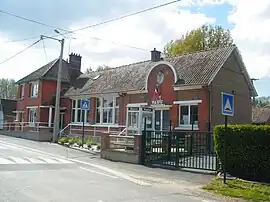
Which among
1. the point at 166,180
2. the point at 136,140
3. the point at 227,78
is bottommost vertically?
the point at 166,180

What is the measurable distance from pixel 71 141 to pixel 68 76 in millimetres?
15438

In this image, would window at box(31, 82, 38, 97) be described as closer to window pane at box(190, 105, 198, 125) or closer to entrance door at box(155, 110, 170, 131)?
entrance door at box(155, 110, 170, 131)

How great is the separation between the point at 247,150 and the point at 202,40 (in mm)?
38154

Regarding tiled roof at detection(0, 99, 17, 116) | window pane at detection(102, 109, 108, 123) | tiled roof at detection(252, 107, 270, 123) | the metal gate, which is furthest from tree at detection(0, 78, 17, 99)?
the metal gate

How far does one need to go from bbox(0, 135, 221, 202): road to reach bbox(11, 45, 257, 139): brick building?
9.98 meters

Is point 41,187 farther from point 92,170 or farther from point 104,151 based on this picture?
point 104,151

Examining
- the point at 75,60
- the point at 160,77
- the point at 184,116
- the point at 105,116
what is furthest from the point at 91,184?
the point at 75,60

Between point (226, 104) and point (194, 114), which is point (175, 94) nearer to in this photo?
point (194, 114)

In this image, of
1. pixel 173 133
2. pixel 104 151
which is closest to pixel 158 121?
pixel 104 151

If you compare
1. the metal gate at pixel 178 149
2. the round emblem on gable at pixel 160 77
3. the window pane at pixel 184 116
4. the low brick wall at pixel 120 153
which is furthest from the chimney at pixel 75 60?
the metal gate at pixel 178 149

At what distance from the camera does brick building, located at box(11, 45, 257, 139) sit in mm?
24266

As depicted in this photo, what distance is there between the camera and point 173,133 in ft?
54.7

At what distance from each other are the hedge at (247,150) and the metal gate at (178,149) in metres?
1.55

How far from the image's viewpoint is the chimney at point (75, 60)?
1676 inches
